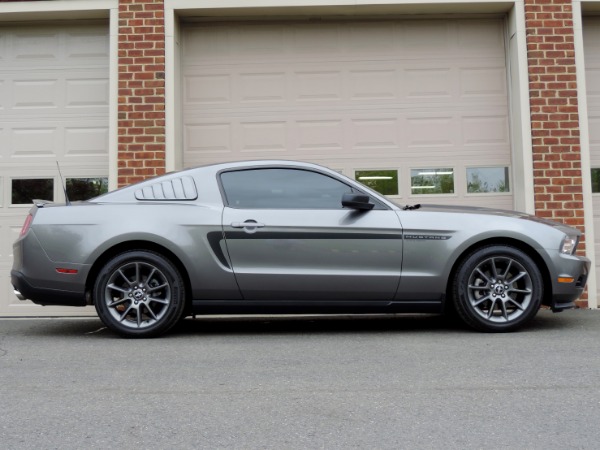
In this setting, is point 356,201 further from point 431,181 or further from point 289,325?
point 431,181

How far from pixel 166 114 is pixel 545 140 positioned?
4466 millimetres

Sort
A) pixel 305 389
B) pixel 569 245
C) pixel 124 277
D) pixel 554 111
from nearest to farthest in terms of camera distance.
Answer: pixel 305 389 < pixel 124 277 < pixel 569 245 < pixel 554 111

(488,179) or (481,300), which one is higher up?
(488,179)

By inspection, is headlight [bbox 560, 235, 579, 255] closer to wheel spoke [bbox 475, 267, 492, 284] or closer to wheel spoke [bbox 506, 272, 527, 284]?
wheel spoke [bbox 506, 272, 527, 284]

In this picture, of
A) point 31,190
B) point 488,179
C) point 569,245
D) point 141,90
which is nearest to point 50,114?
point 31,190

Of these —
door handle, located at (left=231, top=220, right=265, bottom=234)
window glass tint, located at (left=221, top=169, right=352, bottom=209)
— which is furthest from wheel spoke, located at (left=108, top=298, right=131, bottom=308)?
window glass tint, located at (left=221, top=169, right=352, bottom=209)

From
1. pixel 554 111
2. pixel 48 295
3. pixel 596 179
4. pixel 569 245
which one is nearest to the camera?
pixel 48 295

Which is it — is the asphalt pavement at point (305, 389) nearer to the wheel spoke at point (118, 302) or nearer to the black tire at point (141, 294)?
the black tire at point (141, 294)

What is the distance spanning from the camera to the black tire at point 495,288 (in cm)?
589

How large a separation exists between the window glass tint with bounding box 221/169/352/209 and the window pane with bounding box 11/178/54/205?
3.68 meters

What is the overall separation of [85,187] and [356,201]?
4.35m

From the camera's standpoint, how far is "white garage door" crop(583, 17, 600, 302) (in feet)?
29.2

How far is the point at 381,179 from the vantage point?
29.4ft

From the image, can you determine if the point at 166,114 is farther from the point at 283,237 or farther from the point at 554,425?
the point at 554,425
